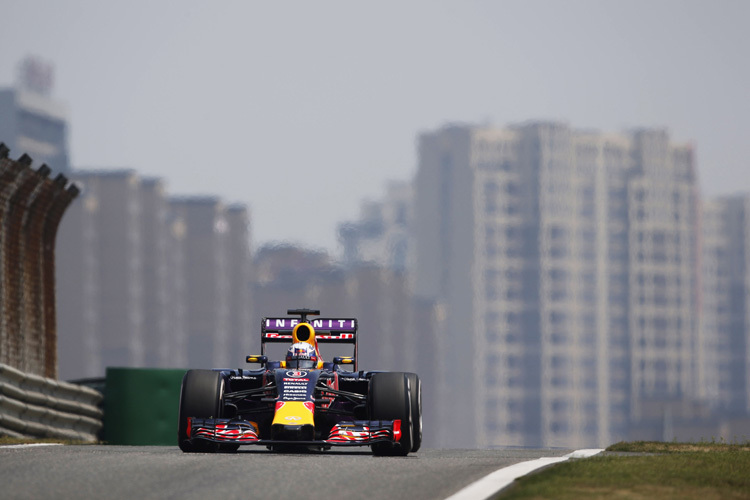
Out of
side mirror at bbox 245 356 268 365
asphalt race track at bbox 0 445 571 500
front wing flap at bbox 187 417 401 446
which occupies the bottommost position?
asphalt race track at bbox 0 445 571 500

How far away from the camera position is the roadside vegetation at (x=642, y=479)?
10.9 metres

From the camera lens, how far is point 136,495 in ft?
34.7

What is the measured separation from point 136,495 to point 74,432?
10.0 metres

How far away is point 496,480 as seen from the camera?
11844mm

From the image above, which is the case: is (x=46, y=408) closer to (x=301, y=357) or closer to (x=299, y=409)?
(x=301, y=357)

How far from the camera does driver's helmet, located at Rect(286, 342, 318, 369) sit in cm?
1627

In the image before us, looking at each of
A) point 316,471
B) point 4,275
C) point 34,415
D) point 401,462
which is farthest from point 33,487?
point 4,275

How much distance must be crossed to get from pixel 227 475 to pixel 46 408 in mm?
8578

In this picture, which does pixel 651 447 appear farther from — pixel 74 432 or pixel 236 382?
pixel 74 432

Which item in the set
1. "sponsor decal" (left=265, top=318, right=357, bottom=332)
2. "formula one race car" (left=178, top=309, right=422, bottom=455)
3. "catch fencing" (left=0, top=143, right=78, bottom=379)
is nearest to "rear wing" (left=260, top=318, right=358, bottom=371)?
"sponsor decal" (left=265, top=318, right=357, bottom=332)

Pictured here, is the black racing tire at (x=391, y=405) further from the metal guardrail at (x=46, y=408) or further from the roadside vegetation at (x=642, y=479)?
the metal guardrail at (x=46, y=408)

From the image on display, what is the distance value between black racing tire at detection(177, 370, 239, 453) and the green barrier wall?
5614 millimetres

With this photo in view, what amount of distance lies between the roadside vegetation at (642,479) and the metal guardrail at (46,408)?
798 cm

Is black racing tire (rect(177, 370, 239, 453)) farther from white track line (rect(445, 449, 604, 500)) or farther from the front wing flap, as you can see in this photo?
white track line (rect(445, 449, 604, 500))
